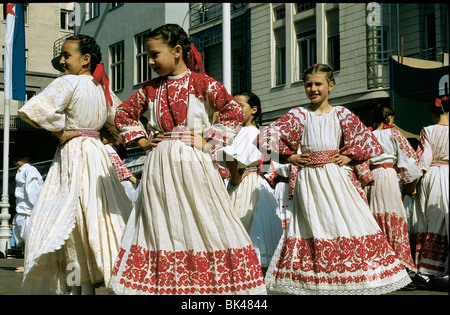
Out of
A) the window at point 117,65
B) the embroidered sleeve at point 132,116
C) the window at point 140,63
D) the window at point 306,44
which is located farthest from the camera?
the window at point 117,65

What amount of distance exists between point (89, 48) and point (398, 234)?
4144 millimetres

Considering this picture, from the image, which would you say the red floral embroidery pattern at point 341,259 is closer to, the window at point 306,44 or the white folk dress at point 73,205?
the white folk dress at point 73,205

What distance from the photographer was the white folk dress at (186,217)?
4.12m

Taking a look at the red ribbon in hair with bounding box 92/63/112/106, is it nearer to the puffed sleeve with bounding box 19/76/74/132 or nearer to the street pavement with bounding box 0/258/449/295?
the puffed sleeve with bounding box 19/76/74/132

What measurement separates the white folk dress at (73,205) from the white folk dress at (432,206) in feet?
8.81

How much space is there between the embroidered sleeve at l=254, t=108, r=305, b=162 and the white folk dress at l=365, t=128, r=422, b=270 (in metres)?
2.00

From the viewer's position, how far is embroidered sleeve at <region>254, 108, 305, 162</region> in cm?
570

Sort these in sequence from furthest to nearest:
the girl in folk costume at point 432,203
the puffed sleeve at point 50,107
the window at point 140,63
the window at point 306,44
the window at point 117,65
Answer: the window at point 117,65 < the window at point 140,63 < the window at point 306,44 < the girl in folk costume at point 432,203 < the puffed sleeve at point 50,107

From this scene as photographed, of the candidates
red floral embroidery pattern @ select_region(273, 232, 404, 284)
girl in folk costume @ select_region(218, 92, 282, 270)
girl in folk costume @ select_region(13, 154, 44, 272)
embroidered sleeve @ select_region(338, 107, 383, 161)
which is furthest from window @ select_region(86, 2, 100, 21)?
red floral embroidery pattern @ select_region(273, 232, 404, 284)

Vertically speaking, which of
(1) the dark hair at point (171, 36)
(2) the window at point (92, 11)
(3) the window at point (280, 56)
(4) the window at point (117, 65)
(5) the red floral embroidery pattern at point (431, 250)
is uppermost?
(2) the window at point (92, 11)

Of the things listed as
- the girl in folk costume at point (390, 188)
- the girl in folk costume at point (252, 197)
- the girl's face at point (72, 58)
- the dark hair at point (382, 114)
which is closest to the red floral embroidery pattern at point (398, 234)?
the girl in folk costume at point (390, 188)

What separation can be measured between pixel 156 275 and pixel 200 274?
264mm

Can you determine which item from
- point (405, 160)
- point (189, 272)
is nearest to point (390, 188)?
point (405, 160)
